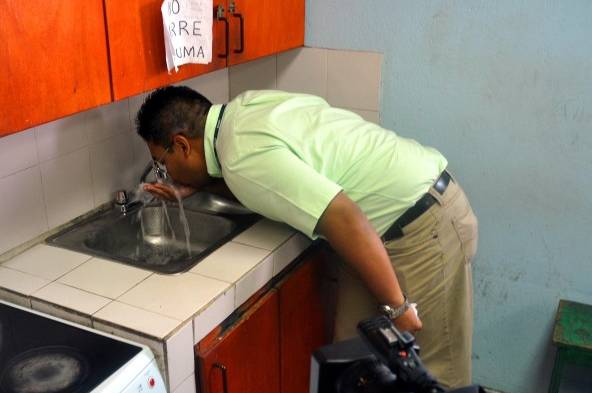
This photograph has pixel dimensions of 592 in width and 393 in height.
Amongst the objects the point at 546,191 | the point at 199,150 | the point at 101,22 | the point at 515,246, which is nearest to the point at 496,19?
the point at 546,191

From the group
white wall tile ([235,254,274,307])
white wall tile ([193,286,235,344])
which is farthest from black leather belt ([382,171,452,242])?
white wall tile ([193,286,235,344])

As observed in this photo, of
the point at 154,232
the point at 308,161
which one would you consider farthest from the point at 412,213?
the point at 154,232

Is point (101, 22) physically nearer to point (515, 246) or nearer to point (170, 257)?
point (170, 257)

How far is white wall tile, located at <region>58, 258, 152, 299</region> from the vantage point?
54.1 inches

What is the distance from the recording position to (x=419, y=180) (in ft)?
5.08

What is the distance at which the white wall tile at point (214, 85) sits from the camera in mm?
2096

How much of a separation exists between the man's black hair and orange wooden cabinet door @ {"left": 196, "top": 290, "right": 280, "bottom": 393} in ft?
1.45

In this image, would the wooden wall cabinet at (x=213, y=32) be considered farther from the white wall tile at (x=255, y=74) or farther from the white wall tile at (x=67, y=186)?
the white wall tile at (x=67, y=186)

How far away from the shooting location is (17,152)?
150 cm

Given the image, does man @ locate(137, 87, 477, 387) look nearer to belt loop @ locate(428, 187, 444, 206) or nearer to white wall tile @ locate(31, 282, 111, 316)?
belt loop @ locate(428, 187, 444, 206)

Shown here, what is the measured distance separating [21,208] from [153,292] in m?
0.44

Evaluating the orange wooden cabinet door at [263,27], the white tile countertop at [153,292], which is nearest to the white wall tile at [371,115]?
the orange wooden cabinet door at [263,27]

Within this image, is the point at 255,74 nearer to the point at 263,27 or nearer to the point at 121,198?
the point at 263,27

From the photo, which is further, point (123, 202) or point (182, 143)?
point (123, 202)
